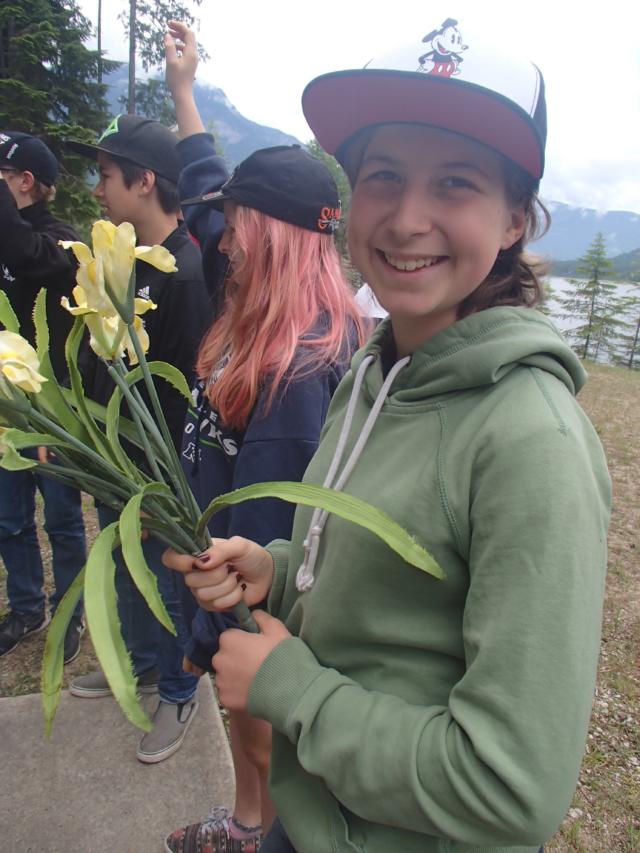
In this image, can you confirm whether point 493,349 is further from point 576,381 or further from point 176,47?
point 176,47

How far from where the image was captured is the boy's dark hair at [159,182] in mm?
2639

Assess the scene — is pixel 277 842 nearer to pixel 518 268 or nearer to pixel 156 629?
pixel 518 268

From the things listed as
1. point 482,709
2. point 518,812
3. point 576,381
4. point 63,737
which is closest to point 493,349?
point 576,381

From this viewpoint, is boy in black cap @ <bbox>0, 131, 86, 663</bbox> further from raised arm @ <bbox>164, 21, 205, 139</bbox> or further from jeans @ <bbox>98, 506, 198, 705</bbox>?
raised arm @ <bbox>164, 21, 205, 139</bbox>

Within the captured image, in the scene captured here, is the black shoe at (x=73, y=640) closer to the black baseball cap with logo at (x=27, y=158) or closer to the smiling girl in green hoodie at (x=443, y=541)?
the smiling girl in green hoodie at (x=443, y=541)

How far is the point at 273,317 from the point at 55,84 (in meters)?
19.1

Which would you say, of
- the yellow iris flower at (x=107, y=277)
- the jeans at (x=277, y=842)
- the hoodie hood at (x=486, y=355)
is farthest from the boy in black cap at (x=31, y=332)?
the hoodie hood at (x=486, y=355)

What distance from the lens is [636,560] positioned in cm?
446

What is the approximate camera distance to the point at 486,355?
3.00ft

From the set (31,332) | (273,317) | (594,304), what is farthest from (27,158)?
(594,304)

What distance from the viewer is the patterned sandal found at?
197cm

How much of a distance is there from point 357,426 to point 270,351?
0.61 meters

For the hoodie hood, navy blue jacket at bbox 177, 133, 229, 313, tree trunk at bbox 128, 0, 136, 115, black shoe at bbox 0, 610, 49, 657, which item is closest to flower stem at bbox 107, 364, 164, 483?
the hoodie hood

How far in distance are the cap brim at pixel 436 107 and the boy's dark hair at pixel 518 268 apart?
0.11 feet
